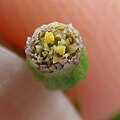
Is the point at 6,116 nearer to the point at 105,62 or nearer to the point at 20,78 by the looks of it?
the point at 20,78

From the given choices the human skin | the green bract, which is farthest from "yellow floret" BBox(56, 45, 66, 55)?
the human skin

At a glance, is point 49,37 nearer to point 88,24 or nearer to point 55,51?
point 55,51

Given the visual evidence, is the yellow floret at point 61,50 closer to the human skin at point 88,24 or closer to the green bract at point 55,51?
the green bract at point 55,51

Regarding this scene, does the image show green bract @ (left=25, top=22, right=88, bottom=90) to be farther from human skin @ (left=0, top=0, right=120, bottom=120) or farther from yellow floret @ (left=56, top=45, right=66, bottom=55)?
human skin @ (left=0, top=0, right=120, bottom=120)

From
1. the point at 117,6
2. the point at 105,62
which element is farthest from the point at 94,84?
Answer: the point at 117,6

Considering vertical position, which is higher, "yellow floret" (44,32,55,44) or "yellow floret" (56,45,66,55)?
"yellow floret" (44,32,55,44)

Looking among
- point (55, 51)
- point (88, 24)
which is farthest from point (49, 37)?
point (88, 24)
